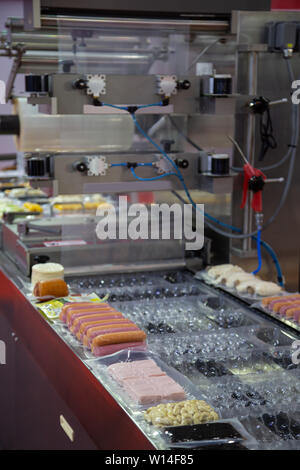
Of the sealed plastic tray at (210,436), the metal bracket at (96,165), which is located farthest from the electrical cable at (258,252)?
the sealed plastic tray at (210,436)

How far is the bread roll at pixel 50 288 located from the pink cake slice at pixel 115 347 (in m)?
0.64

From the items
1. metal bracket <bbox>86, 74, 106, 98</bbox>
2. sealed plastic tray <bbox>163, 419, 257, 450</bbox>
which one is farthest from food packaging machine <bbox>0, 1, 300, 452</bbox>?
sealed plastic tray <bbox>163, 419, 257, 450</bbox>

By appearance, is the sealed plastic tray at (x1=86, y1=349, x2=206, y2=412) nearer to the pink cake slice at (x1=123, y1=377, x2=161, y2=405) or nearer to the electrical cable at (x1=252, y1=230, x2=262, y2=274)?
the pink cake slice at (x1=123, y1=377, x2=161, y2=405)

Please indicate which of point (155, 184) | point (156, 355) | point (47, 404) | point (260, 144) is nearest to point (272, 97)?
point (260, 144)

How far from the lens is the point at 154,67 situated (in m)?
3.32

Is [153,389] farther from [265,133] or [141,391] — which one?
[265,133]

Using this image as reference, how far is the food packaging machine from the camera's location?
2.47 m

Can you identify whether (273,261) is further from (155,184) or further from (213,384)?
(213,384)

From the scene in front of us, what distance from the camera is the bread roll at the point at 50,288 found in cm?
291

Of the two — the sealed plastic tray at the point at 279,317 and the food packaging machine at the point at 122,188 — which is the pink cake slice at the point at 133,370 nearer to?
the food packaging machine at the point at 122,188

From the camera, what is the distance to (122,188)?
10.2 feet

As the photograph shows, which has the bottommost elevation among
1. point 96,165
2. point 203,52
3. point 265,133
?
point 96,165

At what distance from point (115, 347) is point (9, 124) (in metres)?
1.22

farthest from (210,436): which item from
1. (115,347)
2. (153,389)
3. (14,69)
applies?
(14,69)
